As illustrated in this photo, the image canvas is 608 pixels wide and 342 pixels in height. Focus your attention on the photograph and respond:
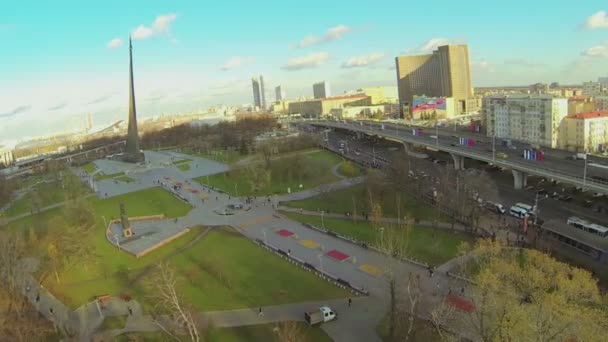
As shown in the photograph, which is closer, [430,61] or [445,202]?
[445,202]

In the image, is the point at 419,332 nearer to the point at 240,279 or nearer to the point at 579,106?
the point at 240,279

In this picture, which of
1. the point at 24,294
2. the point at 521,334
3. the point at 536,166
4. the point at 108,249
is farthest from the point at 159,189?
the point at 521,334

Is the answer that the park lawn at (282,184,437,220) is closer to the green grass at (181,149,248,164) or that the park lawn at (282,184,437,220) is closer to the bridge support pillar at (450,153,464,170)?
the bridge support pillar at (450,153,464,170)

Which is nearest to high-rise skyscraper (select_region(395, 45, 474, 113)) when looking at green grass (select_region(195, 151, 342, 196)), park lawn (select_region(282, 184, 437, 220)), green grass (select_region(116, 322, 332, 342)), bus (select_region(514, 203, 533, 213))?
green grass (select_region(195, 151, 342, 196))

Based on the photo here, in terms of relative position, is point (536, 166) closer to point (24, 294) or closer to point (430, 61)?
point (24, 294)

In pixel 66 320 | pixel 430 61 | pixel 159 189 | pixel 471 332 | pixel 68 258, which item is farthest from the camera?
pixel 430 61

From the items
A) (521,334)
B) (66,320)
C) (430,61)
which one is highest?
(430,61)

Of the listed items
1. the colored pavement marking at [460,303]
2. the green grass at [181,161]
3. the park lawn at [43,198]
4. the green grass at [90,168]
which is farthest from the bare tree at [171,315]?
the green grass at [90,168]
